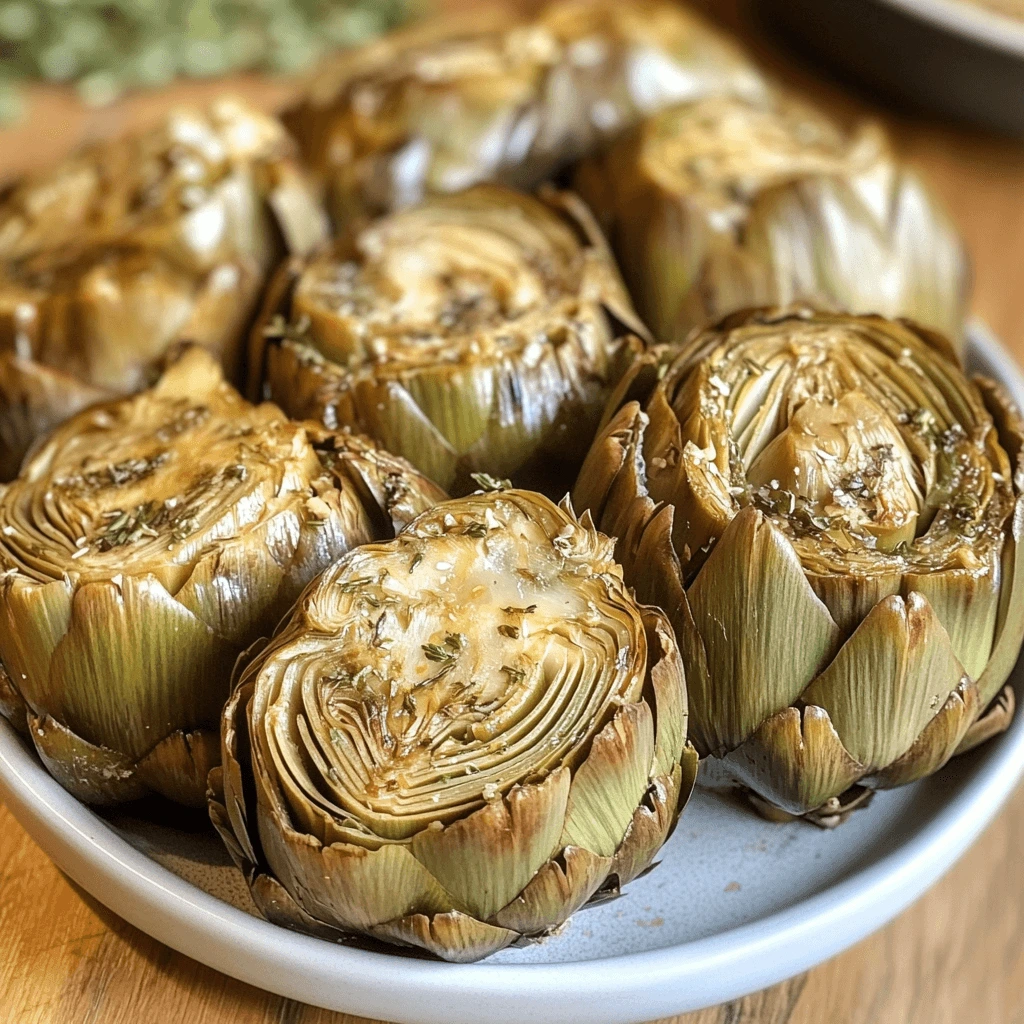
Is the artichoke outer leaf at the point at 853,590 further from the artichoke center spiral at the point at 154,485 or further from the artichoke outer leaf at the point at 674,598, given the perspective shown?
the artichoke center spiral at the point at 154,485

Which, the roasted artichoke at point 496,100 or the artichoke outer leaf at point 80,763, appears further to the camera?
the roasted artichoke at point 496,100

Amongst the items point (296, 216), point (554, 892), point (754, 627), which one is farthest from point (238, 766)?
point (296, 216)

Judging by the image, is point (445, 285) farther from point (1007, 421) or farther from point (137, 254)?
point (1007, 421)

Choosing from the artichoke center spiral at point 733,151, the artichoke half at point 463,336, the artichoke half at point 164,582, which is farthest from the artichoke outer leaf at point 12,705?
the artichoke center spiral at point 733,151

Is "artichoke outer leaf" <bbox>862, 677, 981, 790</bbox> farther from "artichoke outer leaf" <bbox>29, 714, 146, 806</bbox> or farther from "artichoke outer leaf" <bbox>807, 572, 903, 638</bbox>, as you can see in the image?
"artichoke outer leaf" <bbox>29, 714, 146, 806</bbox>

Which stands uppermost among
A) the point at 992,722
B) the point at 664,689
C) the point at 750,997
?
the point at 664,689

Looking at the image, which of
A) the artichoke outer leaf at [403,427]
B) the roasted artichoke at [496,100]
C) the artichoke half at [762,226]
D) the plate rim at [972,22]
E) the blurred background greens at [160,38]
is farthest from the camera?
the blurred background greens at [160,38]

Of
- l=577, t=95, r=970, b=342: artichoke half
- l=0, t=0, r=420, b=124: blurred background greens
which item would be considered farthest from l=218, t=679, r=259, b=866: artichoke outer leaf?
l=0, t=0, r=420, b=124: blurred background greens
